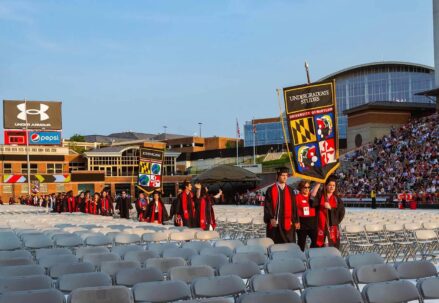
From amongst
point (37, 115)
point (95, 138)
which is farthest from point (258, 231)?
point (95, 138)

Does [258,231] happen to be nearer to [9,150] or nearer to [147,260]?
[147,260]

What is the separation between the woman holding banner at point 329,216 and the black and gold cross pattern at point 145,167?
14167mm

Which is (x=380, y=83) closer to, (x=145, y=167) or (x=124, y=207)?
(x=124, y=207)

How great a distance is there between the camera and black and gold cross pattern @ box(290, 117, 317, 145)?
1162 cm

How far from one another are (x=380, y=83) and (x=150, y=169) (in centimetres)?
A: 7523

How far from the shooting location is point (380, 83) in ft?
306

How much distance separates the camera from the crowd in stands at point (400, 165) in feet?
113

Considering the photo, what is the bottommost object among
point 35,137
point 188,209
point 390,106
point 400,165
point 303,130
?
point 188,209

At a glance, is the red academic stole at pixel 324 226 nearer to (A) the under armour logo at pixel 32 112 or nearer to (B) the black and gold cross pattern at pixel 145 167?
(B) the black and gold cross pattern at pixel 145 167

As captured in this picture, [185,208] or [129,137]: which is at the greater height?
[129,137]

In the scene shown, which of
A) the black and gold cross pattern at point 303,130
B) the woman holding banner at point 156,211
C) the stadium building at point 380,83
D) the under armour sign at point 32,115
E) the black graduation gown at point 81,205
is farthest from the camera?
the stadium building at point 380,83

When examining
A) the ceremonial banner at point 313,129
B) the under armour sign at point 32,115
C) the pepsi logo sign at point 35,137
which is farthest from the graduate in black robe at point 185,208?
the pepsi logo sign at point 35,137

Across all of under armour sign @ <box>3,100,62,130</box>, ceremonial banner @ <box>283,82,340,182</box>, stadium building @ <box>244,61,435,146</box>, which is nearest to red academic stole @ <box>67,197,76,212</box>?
under armour sign @ <box>3,100,62,130</box>

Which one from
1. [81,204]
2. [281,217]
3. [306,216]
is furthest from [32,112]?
[281,217]
